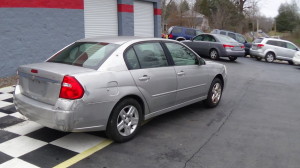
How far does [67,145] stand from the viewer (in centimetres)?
441

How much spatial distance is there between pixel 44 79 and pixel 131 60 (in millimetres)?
1297

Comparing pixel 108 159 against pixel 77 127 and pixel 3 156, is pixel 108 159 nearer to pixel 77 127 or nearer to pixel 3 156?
pixel 77 127

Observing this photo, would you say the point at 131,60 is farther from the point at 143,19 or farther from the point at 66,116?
the point at 143,19

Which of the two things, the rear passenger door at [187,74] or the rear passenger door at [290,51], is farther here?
the rear passenger door at [290,51]

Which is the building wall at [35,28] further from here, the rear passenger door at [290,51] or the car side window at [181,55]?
the rear passenger door at [290,51]

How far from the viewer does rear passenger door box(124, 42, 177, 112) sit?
4.70 meters

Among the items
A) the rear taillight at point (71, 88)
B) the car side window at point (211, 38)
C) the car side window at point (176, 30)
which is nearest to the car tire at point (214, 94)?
the rear taillight at point (71, 88)

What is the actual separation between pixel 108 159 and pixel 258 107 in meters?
4.22

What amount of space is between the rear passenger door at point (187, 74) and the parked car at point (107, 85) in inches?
0.7

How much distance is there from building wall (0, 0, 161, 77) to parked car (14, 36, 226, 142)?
5218 mm

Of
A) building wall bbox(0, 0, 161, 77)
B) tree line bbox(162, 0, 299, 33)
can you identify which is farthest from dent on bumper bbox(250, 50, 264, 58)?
tree line bbox(162, 0, 299, 33)

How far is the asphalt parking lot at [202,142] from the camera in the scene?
399 centimetres

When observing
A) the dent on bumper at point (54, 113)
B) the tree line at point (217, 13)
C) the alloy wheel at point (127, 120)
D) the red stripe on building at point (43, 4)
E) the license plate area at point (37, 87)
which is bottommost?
the alloy wheel at point (127, 120)

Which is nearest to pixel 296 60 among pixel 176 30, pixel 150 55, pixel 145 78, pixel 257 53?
pixel 257 53
